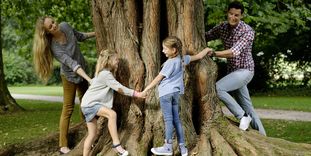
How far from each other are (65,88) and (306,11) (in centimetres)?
771

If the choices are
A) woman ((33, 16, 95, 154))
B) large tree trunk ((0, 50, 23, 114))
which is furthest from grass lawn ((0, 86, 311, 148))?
woman ((33, 16, 95, 154))

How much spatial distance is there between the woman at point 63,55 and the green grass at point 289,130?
460cm

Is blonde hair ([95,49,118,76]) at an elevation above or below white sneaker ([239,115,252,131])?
above

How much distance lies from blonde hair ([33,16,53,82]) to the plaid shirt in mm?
2256

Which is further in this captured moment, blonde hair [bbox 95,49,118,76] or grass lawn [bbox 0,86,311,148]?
grass lawn [bbox 0,86,311,148]

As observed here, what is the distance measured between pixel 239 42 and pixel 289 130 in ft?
18.2

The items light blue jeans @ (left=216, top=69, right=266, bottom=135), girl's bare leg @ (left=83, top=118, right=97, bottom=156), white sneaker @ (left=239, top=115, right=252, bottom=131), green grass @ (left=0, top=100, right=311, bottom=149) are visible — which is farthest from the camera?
green grass @ (left=0, top=100, right=311, bottom=149)

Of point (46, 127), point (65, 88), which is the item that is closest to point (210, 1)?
point (46, 127)

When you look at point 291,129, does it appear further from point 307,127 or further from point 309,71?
point 309,71

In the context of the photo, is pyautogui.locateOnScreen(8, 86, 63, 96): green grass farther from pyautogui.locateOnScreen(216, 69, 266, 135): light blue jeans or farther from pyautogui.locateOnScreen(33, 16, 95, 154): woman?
pyautogui.locateOnScreen(216, 69, 266, 135): light blue jeans

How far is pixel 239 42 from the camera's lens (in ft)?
22.5

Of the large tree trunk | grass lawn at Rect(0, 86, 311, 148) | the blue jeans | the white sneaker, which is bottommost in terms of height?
the large tree trunk

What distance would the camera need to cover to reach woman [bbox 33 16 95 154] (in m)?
6.88

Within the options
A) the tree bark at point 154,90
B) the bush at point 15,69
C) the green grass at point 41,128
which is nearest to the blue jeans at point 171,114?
the tree bark at point 154,90
